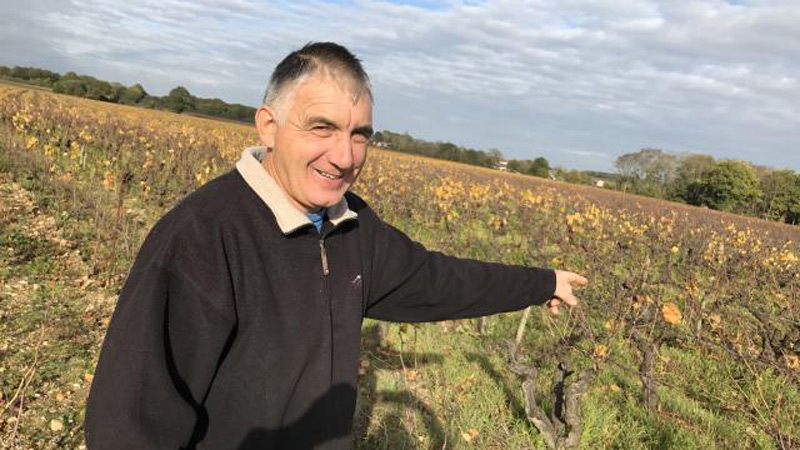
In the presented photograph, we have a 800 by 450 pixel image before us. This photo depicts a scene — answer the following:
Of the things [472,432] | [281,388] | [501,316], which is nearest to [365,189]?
[501,316]

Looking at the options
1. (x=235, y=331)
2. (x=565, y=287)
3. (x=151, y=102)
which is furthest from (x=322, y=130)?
(x=151, y=102)

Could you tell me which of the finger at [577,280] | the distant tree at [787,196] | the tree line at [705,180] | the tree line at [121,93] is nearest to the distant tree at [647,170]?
the tree line at [705,180]

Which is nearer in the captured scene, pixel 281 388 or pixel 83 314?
pixel 281 388

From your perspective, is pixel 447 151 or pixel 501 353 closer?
pixel 501 353

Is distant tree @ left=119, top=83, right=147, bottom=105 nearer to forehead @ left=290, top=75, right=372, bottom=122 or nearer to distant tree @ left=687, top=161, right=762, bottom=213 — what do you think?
distant tree @ left=687, top=161, right=762, bottom=213

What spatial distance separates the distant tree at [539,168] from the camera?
6125 centimetres

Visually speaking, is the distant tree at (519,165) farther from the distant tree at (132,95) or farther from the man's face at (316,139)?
the man's face at (316,139)

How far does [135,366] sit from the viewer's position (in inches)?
53.1

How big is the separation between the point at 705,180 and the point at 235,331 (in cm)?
5356

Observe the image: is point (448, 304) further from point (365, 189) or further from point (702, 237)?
point (702, 237)

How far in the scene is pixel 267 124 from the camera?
1818 millimetres

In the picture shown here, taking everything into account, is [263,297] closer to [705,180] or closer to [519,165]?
[705,180]

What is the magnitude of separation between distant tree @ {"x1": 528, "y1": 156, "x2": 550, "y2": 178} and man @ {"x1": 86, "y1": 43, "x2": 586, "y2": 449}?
61.1 m

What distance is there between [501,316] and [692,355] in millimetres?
2121
